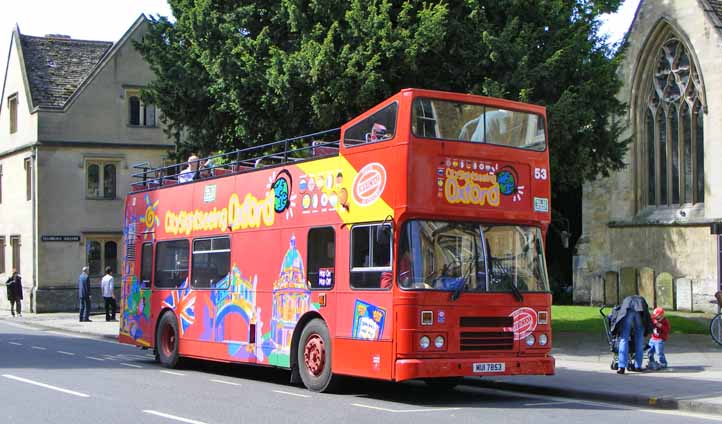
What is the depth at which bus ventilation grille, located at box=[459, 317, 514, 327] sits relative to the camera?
1302 centimetres

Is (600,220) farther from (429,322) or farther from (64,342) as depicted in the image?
(429,322)

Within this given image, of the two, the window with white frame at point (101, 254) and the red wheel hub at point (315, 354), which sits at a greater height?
the window with white frame at point (101, 254)

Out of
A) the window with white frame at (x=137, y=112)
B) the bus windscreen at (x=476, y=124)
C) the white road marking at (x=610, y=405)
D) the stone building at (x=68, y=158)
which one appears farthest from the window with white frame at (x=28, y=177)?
the bus windscreen at (x=476, y=124)

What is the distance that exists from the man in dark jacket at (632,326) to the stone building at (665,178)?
57.6 feet

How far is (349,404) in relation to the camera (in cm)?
1299

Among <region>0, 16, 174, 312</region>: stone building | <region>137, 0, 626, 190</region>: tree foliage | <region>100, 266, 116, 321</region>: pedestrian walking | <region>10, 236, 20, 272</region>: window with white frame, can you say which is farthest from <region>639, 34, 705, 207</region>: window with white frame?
<region>10, 236, 20, 272</region>: window with white frame

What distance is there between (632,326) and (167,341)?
881 cm

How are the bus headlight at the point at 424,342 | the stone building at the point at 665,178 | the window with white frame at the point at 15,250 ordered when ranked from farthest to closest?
the window with white frame at the point at 15,250 → the stone building at the point at 665,178 → the bus headlight at the point at 424,342

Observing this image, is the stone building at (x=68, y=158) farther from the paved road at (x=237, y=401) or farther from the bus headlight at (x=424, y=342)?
the bus headlight at (x=424, y=342)

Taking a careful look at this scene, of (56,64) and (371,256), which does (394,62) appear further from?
(56,64)

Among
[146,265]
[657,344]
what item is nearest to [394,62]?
[146,265]

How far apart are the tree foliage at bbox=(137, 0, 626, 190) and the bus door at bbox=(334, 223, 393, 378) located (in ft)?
25.2

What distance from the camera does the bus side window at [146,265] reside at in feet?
66.7

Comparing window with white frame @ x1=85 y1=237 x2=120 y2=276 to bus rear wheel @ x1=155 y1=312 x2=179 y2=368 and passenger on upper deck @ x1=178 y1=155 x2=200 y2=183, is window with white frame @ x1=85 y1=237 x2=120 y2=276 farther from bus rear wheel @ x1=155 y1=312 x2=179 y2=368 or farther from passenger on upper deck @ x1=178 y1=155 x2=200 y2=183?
passenger on upper deck @ x1=178 y1=155 x2=200 y2=183
